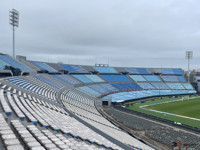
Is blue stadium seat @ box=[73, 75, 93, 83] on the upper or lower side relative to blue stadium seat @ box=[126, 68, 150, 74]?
lower

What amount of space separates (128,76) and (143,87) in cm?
1127

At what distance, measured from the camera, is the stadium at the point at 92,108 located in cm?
1012

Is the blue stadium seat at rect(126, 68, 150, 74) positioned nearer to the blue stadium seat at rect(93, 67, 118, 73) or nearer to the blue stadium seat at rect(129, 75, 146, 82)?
the blue stadium seat at rect(129, 75, 146, 82)

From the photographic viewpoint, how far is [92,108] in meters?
36.6

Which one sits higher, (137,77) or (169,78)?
(137,77)

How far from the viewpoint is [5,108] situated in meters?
12.3

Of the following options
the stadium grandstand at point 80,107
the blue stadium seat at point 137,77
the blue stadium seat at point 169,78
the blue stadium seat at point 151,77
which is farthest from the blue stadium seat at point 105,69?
the blue stadium seat at point 169,78

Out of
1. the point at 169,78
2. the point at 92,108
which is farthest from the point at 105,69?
the point at 92,108

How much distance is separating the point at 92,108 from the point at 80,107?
6.04m

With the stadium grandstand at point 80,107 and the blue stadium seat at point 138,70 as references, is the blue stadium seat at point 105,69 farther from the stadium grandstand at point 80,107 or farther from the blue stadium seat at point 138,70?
the blue stadium seat at point 138,70

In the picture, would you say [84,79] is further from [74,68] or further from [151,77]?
[151,77]

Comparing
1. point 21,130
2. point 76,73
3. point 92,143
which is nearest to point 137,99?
point 76,73

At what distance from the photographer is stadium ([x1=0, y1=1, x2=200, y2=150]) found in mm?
10120

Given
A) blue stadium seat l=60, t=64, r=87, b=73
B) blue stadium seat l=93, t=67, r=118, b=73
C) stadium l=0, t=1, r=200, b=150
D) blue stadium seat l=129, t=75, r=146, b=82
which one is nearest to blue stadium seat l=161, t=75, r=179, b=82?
stadium l=0, t=1, r=200, b=150
